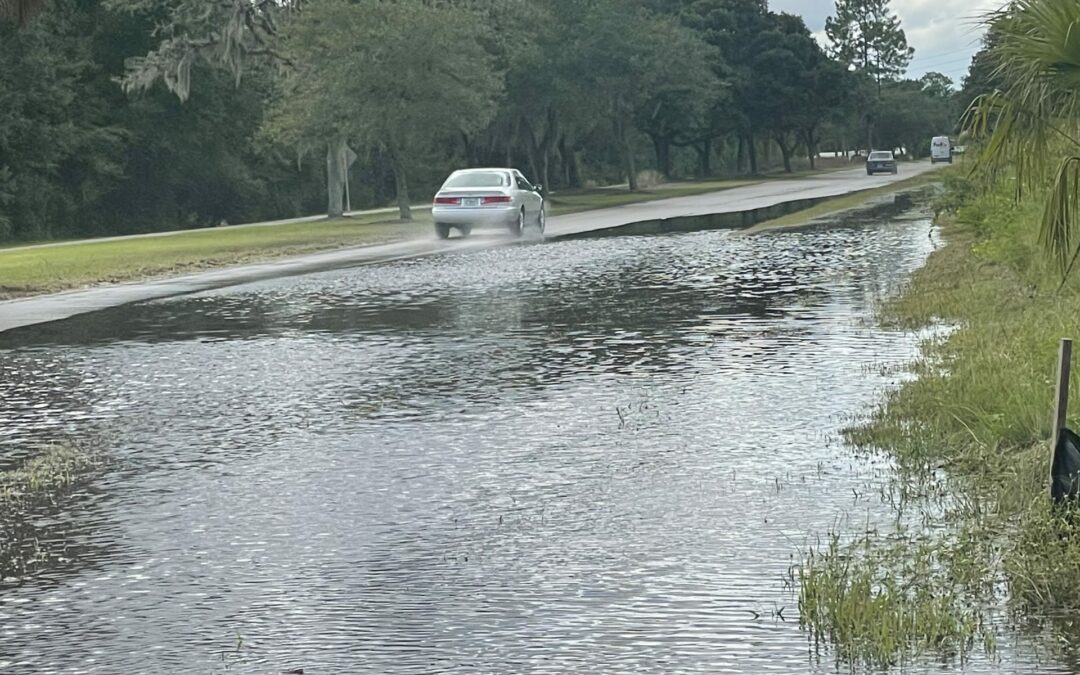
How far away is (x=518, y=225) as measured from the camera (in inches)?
1529

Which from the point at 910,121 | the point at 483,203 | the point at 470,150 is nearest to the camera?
the point at 483,203

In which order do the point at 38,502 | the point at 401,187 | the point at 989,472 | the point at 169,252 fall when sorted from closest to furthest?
the point at 989,472 → the point at 38,502 → the point at 169,252 → the point at 401,187

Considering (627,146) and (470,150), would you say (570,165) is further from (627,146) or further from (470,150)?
(470,150)

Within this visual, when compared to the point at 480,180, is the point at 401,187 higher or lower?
lower

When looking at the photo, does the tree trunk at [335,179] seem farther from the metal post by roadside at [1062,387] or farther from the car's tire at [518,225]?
the metal post by roadside at [1062,387]

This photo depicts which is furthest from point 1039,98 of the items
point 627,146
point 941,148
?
point 941,148

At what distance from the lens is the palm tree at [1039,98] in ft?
28.4

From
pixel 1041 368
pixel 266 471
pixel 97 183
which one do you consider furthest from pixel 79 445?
pixel 97 183

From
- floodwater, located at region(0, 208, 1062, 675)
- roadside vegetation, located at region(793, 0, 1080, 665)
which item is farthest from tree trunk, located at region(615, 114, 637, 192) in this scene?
roadside vegetation, located at region(793, 0, 1080, 665)

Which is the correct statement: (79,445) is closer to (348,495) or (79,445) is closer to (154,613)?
(348,495)

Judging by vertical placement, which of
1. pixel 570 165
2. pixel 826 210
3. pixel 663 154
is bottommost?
pixel 663 154

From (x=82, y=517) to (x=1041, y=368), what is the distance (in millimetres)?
6008

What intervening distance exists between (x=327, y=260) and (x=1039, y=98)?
24131 mm

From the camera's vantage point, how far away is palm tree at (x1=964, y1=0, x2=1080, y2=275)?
341 inches
